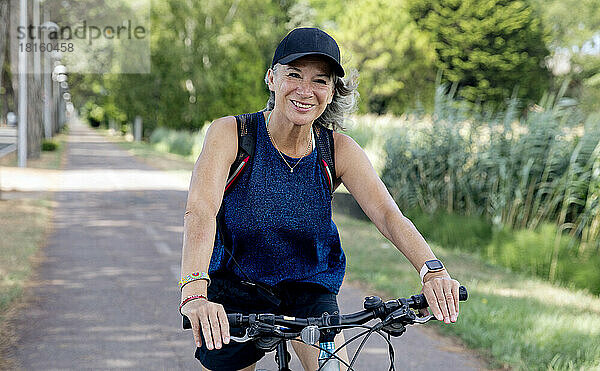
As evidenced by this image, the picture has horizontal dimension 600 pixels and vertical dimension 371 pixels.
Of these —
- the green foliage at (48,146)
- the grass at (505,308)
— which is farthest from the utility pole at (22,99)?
the grass at (505,308)

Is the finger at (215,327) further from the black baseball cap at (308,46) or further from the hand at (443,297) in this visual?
the black baseball cap at (308,46)

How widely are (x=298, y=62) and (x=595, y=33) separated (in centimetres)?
5552

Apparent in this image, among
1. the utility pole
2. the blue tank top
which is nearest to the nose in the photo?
the blue tank top

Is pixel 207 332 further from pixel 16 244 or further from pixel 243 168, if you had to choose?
pixel 16 244

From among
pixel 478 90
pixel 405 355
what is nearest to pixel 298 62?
pixel 405 355

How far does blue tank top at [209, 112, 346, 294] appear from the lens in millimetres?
2471

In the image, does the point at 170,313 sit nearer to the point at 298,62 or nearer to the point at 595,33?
the point at 298,62

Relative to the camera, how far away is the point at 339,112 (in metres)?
2.72

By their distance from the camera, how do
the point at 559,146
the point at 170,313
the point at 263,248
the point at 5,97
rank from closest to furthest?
the point at 263,248, the point at 170,313, the point at 559,146, the point at 5,97

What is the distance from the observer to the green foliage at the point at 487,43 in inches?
1959

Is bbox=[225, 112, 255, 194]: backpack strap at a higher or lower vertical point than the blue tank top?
Answer: higher

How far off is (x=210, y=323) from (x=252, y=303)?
65 cm

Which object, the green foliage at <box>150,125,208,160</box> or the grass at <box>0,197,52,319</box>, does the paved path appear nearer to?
the grass at <box>0,197,52,319</box>

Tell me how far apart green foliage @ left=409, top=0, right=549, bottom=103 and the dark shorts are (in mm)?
49184
